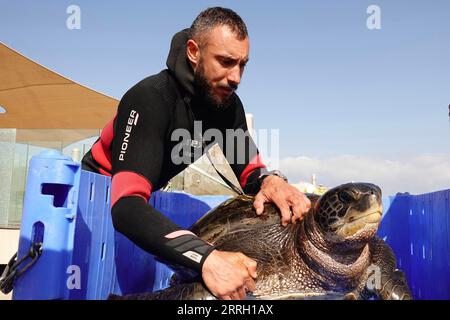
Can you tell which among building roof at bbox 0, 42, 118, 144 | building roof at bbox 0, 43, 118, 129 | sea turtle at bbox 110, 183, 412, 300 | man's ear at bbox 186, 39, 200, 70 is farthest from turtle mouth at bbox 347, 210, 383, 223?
building roof at bbox 0, 43, 118, 129

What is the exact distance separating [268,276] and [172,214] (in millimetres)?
1159

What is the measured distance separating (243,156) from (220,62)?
0.74m

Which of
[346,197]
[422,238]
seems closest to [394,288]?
[346,197]

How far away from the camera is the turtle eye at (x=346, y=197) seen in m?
1.70

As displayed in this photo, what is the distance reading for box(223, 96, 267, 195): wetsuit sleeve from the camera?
2258mm

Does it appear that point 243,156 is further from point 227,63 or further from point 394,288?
point 394,288

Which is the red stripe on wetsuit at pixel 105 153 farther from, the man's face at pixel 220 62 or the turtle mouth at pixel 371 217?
the turtle mouth at pixel 371 217

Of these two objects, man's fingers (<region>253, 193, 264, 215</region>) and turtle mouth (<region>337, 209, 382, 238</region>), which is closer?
turtle mouth (<region>337, 209, 382, 238</region>)

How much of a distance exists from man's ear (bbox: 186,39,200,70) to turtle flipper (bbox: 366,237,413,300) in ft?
4.17

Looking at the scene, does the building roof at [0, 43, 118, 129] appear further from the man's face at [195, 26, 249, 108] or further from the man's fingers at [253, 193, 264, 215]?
the man's fingers at [253, 193, 264, 215]

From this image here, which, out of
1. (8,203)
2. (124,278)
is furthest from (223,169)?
(124,278)

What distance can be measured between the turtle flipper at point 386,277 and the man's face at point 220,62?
1101 millimetres
